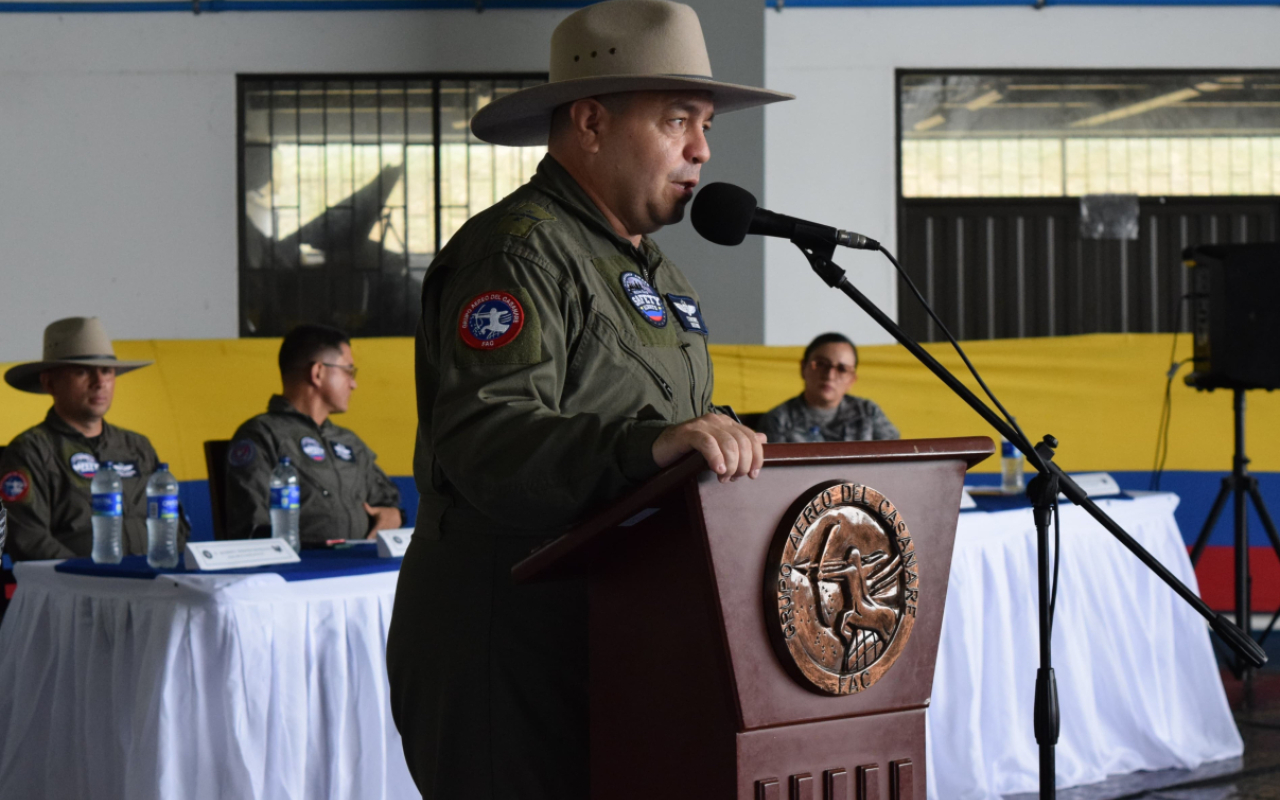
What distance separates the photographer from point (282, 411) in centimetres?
345

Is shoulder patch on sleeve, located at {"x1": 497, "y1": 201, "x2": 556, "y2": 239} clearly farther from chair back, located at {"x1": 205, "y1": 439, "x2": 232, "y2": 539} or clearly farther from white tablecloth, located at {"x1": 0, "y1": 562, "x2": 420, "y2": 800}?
chair back, located at {"x1": 205, "y1": 439, "x2": 232, "y2": 539}

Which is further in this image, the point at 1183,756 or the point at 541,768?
the point at 1183,756

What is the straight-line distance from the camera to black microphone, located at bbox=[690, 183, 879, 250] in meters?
1.31

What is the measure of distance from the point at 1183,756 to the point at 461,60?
4156mm

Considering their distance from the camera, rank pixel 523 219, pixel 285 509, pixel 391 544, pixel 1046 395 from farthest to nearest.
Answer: pixel 1046 395 → pixel 285 509 → pixel 391 544 → pixel 523 219

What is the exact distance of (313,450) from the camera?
135 inches

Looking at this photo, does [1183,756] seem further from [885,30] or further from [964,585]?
[885,30]

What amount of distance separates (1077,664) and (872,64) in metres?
3.44

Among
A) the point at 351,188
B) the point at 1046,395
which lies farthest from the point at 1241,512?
the point at 351,188

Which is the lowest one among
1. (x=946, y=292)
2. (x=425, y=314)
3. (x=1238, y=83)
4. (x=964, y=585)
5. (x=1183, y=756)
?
(x=1183, y=756)

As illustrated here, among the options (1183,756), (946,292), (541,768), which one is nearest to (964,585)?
(1183,756)

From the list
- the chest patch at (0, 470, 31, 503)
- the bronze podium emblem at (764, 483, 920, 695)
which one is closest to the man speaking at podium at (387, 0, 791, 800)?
the bronze podium emblem at (764, 483, 920, 695)

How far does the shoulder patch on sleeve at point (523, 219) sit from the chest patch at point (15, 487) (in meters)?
2.82

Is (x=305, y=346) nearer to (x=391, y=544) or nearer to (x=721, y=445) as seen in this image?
(x=391, y=544)
